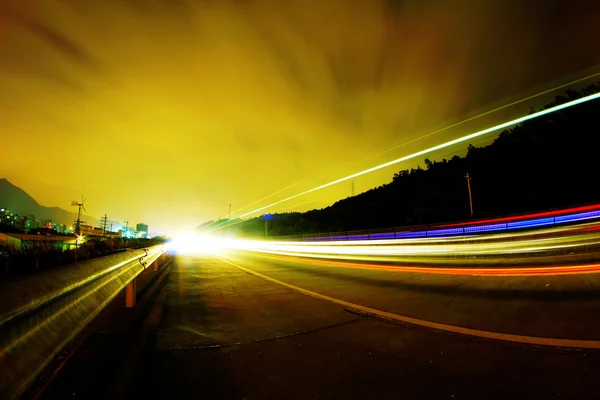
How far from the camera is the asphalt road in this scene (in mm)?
3018

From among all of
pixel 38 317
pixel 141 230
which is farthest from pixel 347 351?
pixel 141 230

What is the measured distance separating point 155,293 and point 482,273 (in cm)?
950

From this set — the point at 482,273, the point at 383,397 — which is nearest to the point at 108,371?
the point at 383,397

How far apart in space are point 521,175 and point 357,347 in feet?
166

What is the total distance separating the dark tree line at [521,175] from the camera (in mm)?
36500

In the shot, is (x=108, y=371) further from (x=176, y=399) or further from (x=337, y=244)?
(x=337, y=244)

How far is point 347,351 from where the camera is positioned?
13.4ft

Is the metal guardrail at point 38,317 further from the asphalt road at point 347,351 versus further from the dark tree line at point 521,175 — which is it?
the dark tree line at point 521,175

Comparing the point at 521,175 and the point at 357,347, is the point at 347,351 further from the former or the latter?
the point at 521,175

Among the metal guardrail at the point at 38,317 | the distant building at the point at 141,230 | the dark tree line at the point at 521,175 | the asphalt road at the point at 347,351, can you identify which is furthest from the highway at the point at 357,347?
the distant building at the point at 141,230

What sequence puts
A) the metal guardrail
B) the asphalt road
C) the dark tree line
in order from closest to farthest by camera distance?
the metal guardrail
the asphalt road
the dark tree line

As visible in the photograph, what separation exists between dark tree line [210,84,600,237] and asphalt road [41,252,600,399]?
1443 inches

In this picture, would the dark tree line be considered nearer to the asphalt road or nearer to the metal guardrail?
the asphalt road

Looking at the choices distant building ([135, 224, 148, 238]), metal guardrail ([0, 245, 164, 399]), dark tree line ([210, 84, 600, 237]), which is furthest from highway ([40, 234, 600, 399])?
distant building ([135, 224, 148, 238])
